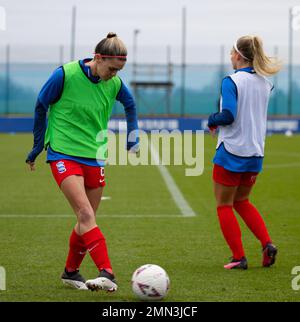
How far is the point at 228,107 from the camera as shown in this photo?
8.45m

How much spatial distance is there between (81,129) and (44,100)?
0.37m

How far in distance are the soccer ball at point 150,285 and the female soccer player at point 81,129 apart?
0.27m

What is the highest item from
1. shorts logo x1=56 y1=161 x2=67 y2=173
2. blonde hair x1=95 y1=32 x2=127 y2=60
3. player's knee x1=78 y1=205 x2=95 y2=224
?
blonde hair x1=95 y1=32 x2=127 y2=60

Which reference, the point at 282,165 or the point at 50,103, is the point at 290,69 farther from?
the point at 50,103

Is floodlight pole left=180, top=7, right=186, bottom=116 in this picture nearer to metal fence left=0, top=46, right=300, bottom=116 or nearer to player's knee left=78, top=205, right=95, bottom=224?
metal fence left=0, top=46, right=300, bottom=116

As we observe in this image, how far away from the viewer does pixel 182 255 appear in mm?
9555

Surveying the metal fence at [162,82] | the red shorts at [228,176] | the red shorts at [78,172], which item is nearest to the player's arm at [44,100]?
the red shorts at [78,172]

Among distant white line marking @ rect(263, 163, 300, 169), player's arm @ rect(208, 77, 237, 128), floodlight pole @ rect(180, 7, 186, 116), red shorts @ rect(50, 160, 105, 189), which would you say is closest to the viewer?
red shorts @ rect(50, 160, 105, 189)

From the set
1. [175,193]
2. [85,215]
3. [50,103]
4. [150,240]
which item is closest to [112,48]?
[50,103]

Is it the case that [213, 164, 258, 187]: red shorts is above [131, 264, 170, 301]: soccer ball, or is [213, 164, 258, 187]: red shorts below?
above

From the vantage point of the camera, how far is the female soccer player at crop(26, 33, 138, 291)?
7.45 metres

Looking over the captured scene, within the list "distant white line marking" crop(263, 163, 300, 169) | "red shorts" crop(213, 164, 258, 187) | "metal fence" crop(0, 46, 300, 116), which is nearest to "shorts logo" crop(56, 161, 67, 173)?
"red shorts" crop(213, 164, 258, 187)

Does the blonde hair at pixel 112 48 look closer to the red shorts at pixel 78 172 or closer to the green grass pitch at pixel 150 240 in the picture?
the red shorts at pixel 78 172

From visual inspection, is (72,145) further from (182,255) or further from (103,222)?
(103,222)
